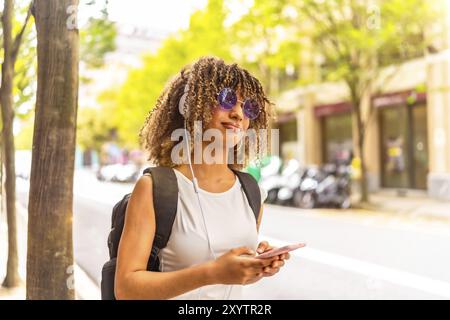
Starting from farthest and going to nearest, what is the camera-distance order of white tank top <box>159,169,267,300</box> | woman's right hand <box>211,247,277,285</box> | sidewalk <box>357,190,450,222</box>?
sidewalk <box>357,190,450,222</box> → white tank top <box>159,169,267,300</box> → woman's right hand <box>211,247,277,285</box>

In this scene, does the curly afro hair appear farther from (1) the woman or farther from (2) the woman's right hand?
(2) the woman's right hand

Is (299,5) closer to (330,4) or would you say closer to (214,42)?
(330,4)

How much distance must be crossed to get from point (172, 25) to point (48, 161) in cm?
90

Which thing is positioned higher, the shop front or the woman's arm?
the shop front

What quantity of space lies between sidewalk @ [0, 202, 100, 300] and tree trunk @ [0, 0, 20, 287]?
0.03 meters

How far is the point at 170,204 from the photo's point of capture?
0.96 m

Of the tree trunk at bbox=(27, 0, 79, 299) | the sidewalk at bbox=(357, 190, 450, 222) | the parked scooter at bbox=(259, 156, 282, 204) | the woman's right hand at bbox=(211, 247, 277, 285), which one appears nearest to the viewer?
the woman's right hand at bbox=(211, 247, 277, 285)

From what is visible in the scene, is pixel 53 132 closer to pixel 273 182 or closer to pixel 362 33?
pixel 362 33

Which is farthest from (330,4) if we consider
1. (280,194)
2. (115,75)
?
(115,75)

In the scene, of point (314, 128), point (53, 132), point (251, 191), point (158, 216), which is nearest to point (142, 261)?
point (158, 216)

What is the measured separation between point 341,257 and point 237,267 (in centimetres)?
398

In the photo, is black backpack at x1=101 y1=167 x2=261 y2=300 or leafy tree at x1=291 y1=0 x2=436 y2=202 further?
leafy tree at x1=291 y1=0 x2=436 y2=202

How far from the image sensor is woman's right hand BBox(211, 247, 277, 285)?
33.8 inches

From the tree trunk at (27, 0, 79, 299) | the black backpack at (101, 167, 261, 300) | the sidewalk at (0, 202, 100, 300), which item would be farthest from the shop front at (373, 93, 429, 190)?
the black backpack at (101, 167, 261, 300)
